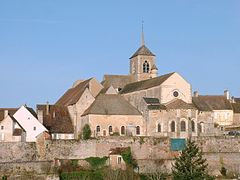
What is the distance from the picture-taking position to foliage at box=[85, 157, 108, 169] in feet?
186

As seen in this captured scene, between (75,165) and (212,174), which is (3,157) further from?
(212,174)

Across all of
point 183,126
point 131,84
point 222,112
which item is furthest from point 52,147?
point 222,112

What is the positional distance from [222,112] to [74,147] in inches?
1016

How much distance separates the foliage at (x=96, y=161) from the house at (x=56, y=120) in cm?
778

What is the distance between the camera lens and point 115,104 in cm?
6612

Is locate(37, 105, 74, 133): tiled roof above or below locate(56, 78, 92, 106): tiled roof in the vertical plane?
below

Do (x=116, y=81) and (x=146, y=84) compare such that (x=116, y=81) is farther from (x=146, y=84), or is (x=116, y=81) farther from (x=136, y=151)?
(x=136, y=151)

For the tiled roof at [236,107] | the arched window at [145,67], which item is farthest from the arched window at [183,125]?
the arched window at [145,67]

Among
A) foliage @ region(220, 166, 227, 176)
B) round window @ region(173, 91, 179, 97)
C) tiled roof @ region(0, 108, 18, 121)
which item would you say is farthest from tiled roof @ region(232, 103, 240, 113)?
tiled roof @ region(0, 108, 18, 121)

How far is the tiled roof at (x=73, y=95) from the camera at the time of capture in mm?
68312

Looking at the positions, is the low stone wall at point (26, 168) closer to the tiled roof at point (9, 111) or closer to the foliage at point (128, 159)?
the foliage at point (128, 159)

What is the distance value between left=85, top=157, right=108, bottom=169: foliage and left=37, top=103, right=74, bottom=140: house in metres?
7.78

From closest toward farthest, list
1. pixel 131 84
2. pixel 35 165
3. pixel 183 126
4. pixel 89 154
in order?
pixel 35 165 → pixel 89 154 → pixel 183 126 → pixel 131 84

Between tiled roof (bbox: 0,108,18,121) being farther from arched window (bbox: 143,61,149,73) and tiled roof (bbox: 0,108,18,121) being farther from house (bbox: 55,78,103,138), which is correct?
arched window (bbox: 143,61,149,73)
